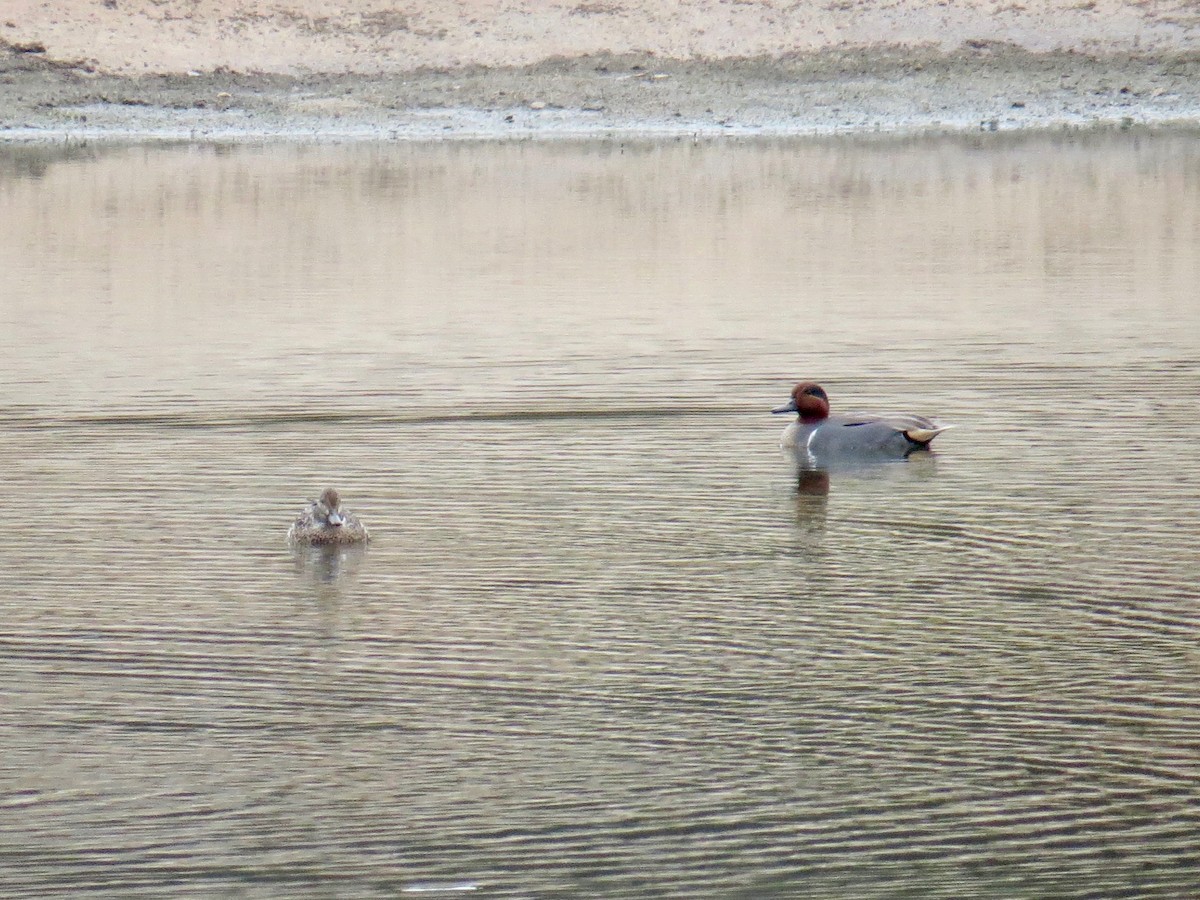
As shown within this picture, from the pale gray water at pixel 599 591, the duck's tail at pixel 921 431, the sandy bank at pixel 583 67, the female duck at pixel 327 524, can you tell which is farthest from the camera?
the sandy bank at pixel 583 67

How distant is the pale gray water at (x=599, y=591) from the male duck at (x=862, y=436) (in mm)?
138

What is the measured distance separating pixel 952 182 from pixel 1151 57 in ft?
53.6

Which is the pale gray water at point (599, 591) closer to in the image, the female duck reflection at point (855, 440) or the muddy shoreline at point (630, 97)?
the female duck reflection at point (855, 440)

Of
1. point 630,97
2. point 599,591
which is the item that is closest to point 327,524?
point 599,591

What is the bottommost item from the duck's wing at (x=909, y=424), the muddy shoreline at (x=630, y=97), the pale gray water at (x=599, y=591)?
the pale gray water at (x=599, y=591)

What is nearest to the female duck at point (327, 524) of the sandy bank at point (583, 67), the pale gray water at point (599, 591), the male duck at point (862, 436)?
the pale gray water at point (599, 591)

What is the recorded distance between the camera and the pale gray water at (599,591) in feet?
17.5

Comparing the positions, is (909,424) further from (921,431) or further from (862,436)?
(862,436)

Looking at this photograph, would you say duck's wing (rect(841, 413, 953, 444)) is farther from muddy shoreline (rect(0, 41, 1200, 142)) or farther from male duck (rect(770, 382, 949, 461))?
muddy shoreline (rect(0, 41, 1200, 142))

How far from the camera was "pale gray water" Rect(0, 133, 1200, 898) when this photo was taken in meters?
5.34

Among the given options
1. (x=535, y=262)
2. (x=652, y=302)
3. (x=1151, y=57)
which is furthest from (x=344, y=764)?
(x=1151, y=57)

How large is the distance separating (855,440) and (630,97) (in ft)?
101

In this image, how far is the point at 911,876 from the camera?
16.7ft

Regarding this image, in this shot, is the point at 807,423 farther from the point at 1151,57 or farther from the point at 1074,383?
the point at 1151,57
